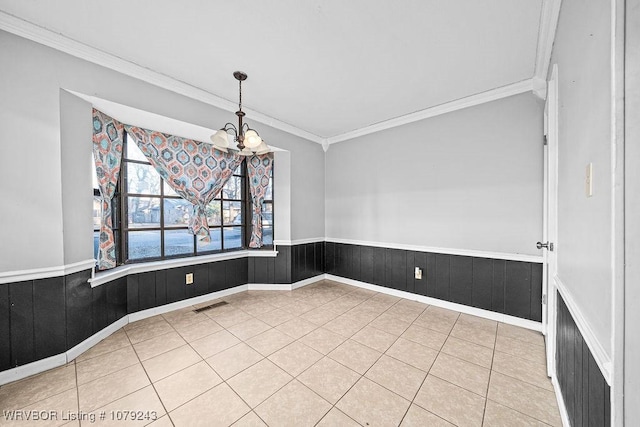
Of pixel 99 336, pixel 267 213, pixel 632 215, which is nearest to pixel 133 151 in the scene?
pixel 267 213

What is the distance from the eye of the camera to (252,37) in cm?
189

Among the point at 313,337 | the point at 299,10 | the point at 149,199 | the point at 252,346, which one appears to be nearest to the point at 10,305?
the point at 149,199

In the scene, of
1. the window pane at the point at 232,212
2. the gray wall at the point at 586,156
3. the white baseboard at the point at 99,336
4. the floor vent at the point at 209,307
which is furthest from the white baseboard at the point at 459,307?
the window pane at the point at 232,212

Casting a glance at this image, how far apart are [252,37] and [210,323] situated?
9.20 feet

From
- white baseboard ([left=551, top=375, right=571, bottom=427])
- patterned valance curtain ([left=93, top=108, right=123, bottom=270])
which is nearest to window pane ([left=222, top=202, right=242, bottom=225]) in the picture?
patterned valance curtain ([left=93, top=108, right=123, bottom=270])

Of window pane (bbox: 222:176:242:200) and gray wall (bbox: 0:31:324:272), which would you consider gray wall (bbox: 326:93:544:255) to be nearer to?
window pane (bbox: 222:176:242:200)

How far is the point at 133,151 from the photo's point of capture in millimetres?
2832

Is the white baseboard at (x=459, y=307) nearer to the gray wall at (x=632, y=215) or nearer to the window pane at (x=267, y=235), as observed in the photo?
the window pane at (x=267, y=235)

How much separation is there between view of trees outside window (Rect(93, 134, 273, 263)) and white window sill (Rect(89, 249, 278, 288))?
158 mm

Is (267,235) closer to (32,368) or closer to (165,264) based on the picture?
(165,264)

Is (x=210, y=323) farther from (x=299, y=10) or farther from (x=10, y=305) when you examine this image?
(x=299, y=10)

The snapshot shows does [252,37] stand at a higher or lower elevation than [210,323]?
higher

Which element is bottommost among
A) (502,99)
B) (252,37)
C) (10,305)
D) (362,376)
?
(362,376)

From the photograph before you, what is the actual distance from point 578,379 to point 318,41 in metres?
2.63
